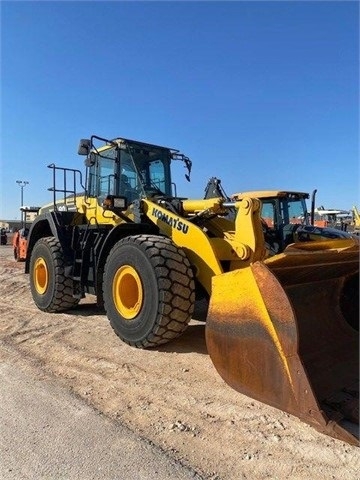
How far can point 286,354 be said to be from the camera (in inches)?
110

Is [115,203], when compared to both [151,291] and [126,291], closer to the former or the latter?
[126,291]

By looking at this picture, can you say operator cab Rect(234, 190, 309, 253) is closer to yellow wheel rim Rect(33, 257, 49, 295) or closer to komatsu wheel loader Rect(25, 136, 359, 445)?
komatsu wheel loader Rect(25, 136, 359, 445)

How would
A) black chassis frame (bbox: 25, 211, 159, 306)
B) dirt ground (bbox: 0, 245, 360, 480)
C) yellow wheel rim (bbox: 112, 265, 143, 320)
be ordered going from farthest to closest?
1. black chassis frame (bbox: 25, 211, 159, 306)
2. yellow wheel rim (bbox: 112, 265, 143, 320)
3. dirt ground (bbox: 0, 245, 360, 480)

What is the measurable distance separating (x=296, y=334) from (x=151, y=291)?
74.5 inches

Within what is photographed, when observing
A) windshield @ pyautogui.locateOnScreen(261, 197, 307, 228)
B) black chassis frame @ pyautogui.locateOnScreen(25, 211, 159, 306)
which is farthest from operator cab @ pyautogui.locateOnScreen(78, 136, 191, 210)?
windshield @ pyautogui.locateOnScreen(261, 197, 307, 228)

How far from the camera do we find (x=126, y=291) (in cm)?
484

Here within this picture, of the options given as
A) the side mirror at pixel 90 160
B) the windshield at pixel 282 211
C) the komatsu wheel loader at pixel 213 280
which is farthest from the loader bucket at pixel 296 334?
the windshield at pixel 282 211

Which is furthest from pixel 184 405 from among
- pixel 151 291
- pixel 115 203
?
pixel 115 203

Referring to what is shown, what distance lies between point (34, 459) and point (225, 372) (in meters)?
1.40

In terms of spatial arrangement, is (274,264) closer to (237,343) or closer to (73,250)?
(237,343)

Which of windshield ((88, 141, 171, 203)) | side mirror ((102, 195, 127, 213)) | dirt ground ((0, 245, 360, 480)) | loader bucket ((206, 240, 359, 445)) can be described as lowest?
dirt ground ((0, 245, 360, 480))

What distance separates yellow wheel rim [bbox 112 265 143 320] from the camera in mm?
4664

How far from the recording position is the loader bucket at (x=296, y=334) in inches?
109

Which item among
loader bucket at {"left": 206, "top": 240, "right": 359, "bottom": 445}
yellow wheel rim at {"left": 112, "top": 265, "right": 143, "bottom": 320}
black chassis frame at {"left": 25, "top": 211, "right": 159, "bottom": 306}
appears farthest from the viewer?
black chassis frame at {"left": 25, "top": 211, "right": 159, "bottom": 306}
